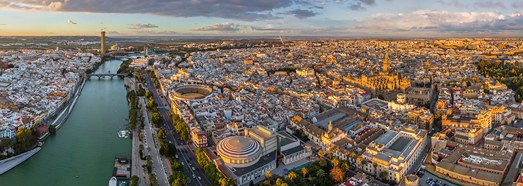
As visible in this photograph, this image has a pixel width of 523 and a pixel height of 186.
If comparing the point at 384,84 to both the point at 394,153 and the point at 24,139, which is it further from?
the point at 24,139

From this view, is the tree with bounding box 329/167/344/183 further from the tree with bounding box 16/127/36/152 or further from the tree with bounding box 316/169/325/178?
the tree with bounding box 16/127/36/152

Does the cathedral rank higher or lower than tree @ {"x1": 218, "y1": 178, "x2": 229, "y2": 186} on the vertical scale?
higher

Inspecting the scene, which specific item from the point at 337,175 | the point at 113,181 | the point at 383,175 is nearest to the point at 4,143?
the point at 113,181

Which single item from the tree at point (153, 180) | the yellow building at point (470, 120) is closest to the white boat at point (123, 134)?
the tree at point (153, 180)

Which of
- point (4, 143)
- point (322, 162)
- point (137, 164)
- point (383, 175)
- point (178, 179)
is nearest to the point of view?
point (178, 179)

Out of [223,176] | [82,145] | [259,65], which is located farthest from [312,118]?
[259,65]

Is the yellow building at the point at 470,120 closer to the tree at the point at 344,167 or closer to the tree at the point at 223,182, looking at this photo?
the tree at the point at 344,167

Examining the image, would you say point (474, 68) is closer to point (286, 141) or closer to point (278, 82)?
point (278, 82)

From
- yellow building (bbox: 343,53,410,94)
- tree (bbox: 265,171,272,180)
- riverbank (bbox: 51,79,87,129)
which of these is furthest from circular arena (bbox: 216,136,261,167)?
yellow building (bbox: 343,53,410,94)
